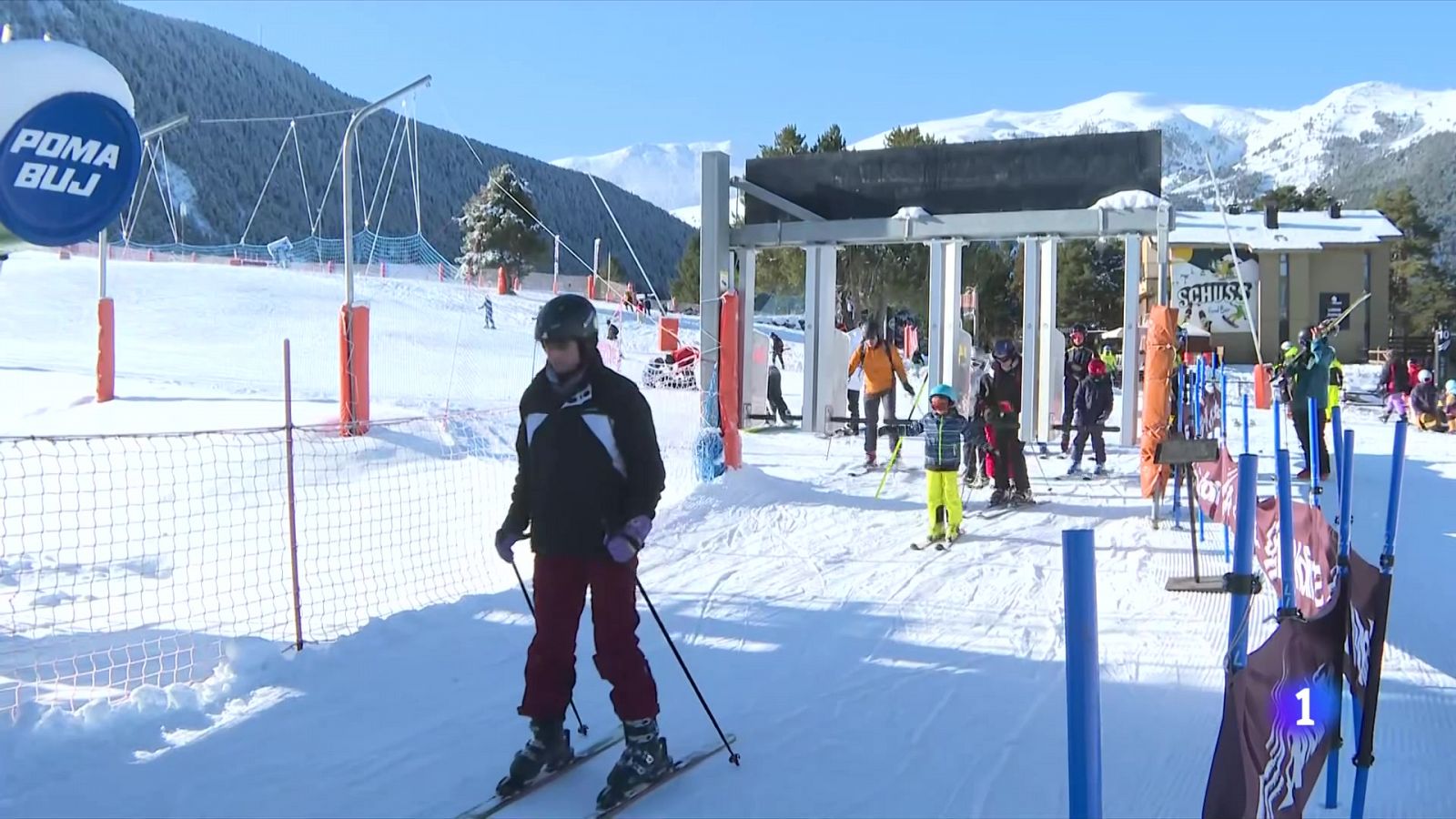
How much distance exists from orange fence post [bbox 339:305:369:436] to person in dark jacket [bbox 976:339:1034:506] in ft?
27.3

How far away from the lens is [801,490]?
1172cm

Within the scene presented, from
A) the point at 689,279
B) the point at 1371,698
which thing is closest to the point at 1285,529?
the point at 1371,698

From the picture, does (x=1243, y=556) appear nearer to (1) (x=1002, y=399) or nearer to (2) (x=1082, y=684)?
(2) (x=1082, y=684)

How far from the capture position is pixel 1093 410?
1271 centimetres

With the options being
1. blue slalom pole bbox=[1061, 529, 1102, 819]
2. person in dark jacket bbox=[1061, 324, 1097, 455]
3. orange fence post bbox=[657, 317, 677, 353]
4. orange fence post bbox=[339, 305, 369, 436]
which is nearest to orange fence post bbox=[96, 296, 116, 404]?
orange fence post bbox=[339, 305, 369, 436]

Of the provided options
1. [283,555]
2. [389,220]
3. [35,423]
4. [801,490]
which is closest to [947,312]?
[801,490]

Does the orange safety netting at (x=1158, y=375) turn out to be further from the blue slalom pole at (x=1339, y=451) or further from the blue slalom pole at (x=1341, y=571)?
the blue slalom pole at (x=1341, y=571)

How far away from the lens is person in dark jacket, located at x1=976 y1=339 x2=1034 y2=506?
1087 centimetres

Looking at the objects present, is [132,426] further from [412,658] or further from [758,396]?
[412,658]

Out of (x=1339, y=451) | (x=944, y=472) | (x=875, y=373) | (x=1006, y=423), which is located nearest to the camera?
(x=1339, y=451)

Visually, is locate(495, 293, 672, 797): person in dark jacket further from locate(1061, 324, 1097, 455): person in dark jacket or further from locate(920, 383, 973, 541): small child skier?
locate(1061, 324, 1097, 455): person in dark jacket

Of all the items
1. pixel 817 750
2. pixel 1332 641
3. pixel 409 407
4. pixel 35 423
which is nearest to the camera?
pixel 1332 641

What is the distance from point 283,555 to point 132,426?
7519mm

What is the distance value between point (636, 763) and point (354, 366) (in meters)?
12.3
